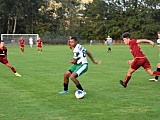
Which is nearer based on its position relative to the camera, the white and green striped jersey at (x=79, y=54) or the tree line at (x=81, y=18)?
the white and green striped jersey at (x=79, y=54)

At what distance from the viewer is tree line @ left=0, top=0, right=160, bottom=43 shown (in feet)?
268

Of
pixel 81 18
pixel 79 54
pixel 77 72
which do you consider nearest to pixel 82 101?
pixel 77 72

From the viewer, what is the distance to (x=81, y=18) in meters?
95.3

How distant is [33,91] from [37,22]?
7626 cm

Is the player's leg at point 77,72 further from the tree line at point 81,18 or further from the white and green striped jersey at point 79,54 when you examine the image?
the tree line at point 81,18

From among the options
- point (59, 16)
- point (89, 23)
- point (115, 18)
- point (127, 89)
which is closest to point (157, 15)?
point (115, 18)

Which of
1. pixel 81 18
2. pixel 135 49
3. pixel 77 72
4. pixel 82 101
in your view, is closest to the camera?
pixel 82 101

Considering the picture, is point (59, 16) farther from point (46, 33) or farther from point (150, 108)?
point (150, 108)

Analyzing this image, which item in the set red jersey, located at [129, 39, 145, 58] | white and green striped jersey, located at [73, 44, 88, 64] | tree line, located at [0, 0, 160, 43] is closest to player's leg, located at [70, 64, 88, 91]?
white and green striped jersey, located at [73, 44, 88, 64]

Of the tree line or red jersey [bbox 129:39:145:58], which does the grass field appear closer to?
red jersey [bbox 129:39:145:58]

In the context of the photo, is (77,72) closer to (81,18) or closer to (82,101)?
(82,101)

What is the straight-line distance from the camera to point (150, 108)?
8297 millimetres

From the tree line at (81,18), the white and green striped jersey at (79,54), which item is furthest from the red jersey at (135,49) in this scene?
A: the tree line at (81,18)

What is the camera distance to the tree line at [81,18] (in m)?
81.8
